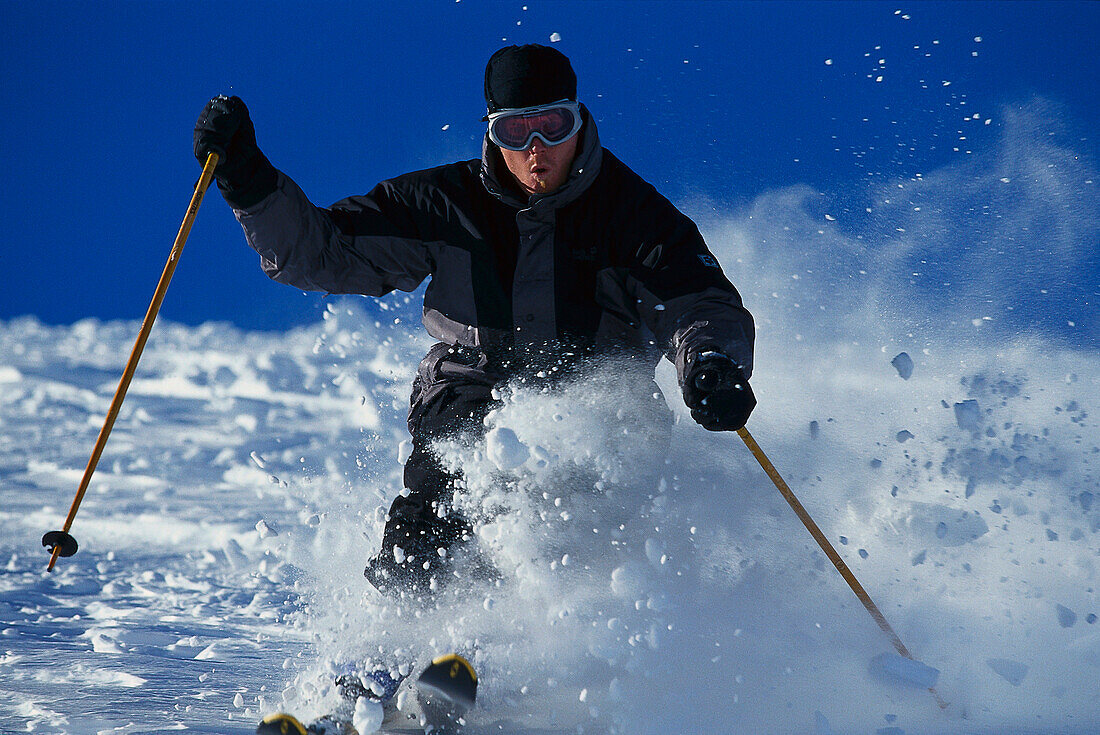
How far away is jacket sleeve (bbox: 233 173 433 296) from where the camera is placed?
269cm

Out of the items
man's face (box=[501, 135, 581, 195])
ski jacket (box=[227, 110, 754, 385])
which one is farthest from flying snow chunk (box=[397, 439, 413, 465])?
man's face (box=[501, 135, 581, 195])

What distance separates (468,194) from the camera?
9.50 ft

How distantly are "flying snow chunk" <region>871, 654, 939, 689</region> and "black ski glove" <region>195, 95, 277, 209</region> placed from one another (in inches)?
100

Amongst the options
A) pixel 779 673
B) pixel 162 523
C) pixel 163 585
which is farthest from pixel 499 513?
pixel 162 523

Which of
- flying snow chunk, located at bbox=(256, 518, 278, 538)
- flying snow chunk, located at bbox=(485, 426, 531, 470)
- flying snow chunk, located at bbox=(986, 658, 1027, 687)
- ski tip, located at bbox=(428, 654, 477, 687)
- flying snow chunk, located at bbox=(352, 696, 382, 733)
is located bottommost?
flying snow chunk, located at bbox=(352, 696, 382, 733)

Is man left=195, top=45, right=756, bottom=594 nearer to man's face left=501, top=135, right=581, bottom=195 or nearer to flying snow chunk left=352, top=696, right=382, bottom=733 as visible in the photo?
man's face left=501, top=135, right=581, bottom=195

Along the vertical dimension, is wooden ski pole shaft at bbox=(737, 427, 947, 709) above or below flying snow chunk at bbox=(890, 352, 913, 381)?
below

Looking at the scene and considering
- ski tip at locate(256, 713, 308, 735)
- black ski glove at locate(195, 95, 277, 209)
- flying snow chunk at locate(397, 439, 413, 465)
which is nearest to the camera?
ski tip at locate(256, 713, 308, 735)

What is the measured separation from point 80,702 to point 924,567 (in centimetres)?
337

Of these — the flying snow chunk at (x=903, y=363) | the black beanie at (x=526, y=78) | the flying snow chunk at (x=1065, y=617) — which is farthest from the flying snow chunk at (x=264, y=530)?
the flying snow chunk at (x=1065, y=617)

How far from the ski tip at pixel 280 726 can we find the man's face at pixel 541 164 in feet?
5.94

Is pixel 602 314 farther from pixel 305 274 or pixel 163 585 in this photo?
pixel 163 585

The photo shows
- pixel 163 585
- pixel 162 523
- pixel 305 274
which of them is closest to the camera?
pixel 305 274

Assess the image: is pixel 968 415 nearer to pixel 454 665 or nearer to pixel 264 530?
pixel 454 665
